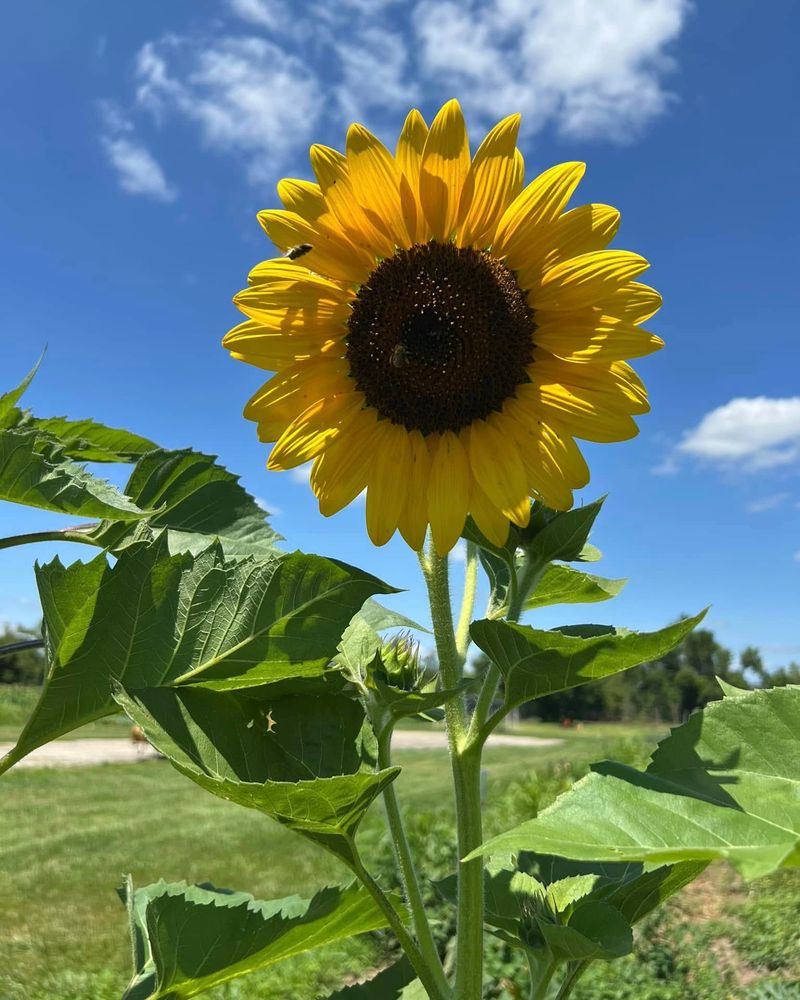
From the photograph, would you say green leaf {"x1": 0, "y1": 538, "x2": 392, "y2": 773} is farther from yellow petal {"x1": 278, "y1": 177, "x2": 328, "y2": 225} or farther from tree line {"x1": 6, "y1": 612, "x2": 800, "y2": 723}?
tree line {"x1": 6, "y1": 612, "x2": 800, "y2": 723}

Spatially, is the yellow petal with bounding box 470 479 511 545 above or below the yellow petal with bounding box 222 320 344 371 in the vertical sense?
below

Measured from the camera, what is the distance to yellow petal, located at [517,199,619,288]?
3.33 ft

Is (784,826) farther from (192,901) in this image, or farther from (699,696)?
(699,696)

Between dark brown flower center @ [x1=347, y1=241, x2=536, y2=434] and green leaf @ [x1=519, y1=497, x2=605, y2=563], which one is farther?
dark brown flower center @ [x1=347, y1=241, x2=536, y2=434]

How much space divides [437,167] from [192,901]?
956mm

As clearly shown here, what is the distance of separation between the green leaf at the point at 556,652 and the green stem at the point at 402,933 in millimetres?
234

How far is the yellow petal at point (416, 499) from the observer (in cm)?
103

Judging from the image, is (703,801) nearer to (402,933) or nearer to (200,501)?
(402,933)

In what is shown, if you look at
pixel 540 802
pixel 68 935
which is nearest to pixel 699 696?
pixel 540 802

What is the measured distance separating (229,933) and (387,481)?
0.58 meters

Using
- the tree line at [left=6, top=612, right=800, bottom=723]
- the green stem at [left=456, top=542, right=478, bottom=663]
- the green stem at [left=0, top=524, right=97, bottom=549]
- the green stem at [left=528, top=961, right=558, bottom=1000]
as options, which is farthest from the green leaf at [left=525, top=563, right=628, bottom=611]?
the tree line at [left=6, top=612, right=800, bottom=723]

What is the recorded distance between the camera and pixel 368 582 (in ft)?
3.00

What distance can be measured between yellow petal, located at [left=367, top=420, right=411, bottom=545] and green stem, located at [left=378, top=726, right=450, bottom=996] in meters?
0.24

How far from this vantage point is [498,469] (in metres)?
1.04
